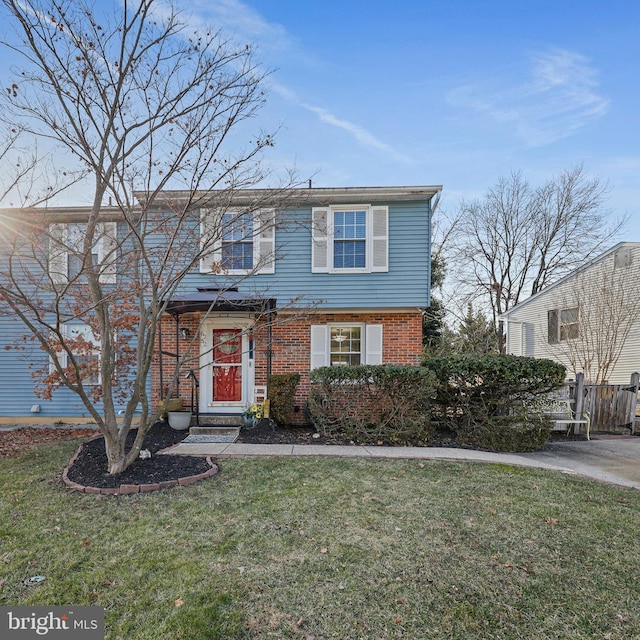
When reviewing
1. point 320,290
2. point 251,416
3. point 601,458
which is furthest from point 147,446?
point 601,458

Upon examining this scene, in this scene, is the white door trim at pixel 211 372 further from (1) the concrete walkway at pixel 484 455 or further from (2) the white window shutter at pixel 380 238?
(2) the white window shutter at pixel 380 238

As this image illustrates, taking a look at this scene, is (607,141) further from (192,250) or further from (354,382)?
(192,250)

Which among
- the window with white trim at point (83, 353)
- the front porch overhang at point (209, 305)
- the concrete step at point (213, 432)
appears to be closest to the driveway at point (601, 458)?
the concrete step at point (213, 432)

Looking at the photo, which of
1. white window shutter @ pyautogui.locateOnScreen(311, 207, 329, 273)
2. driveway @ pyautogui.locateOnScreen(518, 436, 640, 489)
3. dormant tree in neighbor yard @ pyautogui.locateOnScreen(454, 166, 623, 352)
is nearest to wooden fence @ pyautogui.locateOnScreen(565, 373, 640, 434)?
driveway @ pyautogui.locateOnScreen(518, 436, 640, 489)

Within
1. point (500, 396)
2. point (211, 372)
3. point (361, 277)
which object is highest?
point (361, 277)

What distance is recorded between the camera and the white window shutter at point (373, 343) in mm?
9102

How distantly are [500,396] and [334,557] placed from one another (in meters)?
5.23

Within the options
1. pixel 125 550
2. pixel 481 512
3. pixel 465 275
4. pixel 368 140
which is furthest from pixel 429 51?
pixel 465 275

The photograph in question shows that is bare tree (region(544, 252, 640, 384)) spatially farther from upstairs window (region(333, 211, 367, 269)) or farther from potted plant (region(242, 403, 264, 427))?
potted plant (region(242, 403, 264, 427))

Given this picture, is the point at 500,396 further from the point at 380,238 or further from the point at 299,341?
the point at 299,341

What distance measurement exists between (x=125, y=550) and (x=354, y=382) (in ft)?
15.7

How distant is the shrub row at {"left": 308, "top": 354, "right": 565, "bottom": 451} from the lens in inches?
270

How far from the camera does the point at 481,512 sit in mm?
3822

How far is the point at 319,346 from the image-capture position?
9.22 meters
